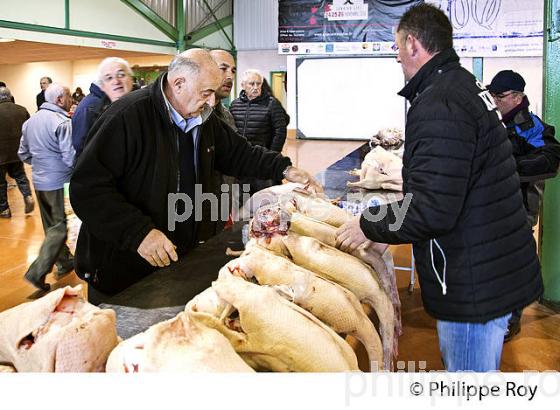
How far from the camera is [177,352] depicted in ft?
4.01

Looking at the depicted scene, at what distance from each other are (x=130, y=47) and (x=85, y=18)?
2.17 m

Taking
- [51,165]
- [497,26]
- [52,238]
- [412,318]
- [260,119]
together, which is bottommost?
[412,318]

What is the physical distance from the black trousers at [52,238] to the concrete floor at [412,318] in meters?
0.21

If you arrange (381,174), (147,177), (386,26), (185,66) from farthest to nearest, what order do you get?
(386,26), (381,174), (147,177), (185,66)

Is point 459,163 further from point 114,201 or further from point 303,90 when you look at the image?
point 303,90

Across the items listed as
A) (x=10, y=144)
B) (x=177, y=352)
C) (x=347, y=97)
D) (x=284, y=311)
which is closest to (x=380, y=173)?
(x=284, y=311)

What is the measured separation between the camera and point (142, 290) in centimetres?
218

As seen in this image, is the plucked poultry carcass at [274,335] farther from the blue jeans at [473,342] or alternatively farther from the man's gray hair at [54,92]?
the man's gray hair at [54,92]

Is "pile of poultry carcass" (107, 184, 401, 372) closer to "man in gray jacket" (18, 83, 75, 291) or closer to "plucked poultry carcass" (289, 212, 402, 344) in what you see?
"plucked poultry carcass" (289, 212, 402, 344)

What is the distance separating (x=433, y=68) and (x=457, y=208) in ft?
1.74

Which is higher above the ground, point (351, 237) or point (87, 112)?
point (87, 112)

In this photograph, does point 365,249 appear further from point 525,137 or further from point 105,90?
point 105,90

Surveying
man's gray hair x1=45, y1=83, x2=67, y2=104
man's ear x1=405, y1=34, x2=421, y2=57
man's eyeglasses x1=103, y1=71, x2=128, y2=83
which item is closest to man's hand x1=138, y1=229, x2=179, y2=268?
man's ear x1=405, y1=34, x2=421, y2=57

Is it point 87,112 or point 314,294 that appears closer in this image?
point 314,294
